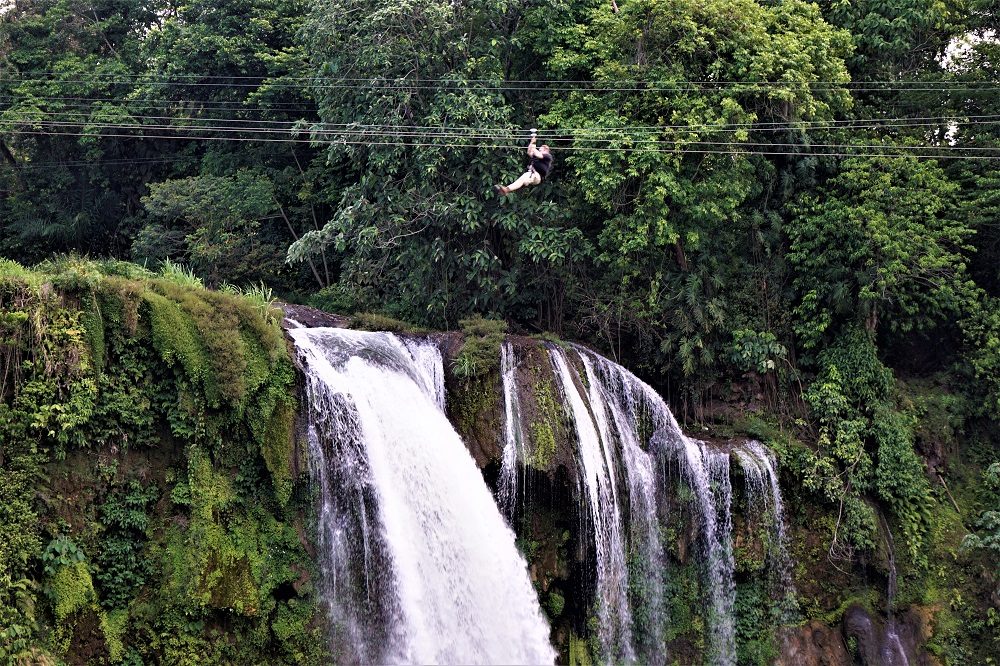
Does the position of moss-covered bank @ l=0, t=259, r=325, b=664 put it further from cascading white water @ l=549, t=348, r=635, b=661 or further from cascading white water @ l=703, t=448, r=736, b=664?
cascading white water @ l=703, t=448, r=736, b=664

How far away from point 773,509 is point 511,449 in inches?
182

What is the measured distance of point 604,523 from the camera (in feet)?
41.3

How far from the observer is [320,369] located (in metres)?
11.3

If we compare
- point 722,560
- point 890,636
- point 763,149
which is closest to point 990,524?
point 890,636

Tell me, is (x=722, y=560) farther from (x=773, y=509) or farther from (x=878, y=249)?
(x=878, y=249)

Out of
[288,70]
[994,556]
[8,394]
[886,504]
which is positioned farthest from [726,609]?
[288,70]

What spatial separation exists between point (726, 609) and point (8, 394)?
10.2m

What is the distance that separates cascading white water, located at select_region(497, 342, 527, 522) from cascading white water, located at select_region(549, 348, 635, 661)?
76 cm

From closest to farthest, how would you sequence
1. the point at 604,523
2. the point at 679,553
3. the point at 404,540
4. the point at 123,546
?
the point at 123,546 → the point at 404,540 → the point at 604,523 → the point at 679,553

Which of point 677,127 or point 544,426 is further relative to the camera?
point 677,127

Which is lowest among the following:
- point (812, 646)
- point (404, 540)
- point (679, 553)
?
point (812, 646)

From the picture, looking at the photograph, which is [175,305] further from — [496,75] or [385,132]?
[496,75]

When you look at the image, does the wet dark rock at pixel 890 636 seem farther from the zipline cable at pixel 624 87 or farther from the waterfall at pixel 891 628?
the zipline cable at pixel 624 87

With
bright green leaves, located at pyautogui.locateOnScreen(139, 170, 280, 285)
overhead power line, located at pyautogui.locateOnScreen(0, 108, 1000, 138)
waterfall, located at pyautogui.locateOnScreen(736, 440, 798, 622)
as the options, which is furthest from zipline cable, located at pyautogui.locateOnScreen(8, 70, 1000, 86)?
waterfall, located at pyautogui.locateOnScreen(736, 440, 798, 622)
